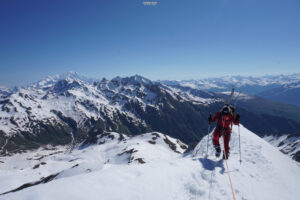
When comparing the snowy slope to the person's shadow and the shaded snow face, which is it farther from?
the shaded snow face

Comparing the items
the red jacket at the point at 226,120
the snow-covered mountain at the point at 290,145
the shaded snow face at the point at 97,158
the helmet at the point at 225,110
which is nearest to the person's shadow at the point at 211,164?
the red jacket at the point at 226,120

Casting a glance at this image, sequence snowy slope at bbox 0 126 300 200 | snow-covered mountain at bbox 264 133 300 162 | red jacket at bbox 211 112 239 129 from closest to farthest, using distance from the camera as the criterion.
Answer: snowy slope at bbox 0 126 300 200 < red jacket at bbox 211 112 239 129 < snow-covered mountain at bbox 264 133 300 162

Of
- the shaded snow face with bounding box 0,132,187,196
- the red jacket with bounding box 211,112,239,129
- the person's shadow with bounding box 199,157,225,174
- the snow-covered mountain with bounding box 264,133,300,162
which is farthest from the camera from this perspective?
the snow-covered mountain with bounding box 264,133,300,162

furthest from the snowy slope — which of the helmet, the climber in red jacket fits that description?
the helmet

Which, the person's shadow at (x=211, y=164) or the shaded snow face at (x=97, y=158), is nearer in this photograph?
the person's shadow at (x=211, y=164)

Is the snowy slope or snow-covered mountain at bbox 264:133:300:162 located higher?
the snowy slope

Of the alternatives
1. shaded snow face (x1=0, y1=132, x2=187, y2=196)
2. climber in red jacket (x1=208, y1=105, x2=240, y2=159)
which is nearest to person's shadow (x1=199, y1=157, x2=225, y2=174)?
climber in red jacket (x1=208, y1=105, x2=240, y2=159)

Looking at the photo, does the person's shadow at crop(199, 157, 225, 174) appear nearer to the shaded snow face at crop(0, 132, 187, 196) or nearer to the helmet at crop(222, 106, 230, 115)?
the helmet at crop(222, 106, 230, 115)

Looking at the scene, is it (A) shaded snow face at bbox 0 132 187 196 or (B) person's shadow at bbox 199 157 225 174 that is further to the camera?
(A) shaded snow face at bbox 0 132 187 196

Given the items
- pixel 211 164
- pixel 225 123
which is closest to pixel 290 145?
pixel 225 123

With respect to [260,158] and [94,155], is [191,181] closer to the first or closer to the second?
[260,158]

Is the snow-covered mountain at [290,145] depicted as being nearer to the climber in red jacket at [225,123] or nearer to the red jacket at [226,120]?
the climber in red jacket at [225,123]

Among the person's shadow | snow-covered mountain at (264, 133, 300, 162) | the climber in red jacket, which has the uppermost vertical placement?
the climber in red jacket
